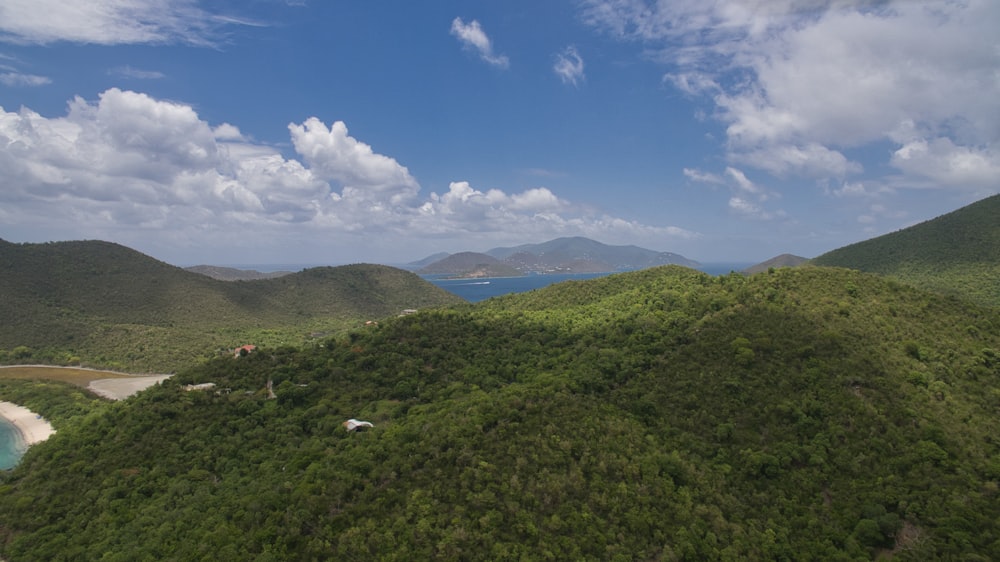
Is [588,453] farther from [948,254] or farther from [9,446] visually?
[948,254]

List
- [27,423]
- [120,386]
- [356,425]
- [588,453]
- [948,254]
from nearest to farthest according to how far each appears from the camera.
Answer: [588,453]
[356,425]
[27,423]
[120,386]
[948,254]

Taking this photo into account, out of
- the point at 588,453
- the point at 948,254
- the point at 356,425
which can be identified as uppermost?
the point at 948,254

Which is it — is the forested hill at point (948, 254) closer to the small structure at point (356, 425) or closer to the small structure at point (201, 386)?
the small structure at point (356, 425)

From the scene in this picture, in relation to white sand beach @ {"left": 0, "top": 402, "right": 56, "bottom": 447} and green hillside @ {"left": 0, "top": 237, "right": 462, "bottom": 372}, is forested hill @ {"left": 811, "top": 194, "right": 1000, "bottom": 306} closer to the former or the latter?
green hillside @ {"left": 0, "top": 237, "right": 462, "bottom": 372}

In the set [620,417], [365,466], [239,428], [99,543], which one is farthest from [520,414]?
[99,543]

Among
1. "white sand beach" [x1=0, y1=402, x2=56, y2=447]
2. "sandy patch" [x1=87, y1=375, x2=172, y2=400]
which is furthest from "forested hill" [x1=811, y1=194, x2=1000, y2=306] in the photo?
"white sand beach" [x1=0, y1=402, x2=56, y2=447]

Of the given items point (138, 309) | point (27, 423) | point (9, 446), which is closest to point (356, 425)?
point (9, 446)

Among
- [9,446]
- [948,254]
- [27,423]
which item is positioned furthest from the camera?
[948,254]
